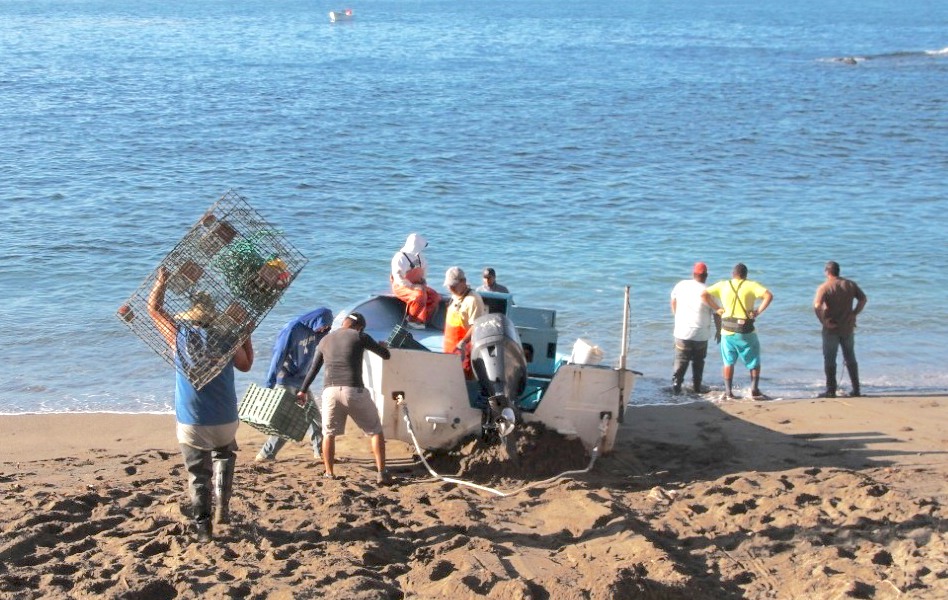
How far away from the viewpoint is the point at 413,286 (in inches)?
436

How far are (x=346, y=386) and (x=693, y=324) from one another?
486 cm

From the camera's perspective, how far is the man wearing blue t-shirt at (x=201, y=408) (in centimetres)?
682

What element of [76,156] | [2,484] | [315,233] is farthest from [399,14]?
[2,484]

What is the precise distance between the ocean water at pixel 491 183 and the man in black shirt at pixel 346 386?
13.3ft

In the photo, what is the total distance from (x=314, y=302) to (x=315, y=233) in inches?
170

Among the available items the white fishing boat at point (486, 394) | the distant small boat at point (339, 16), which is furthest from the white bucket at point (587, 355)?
the distant small boat at point (339, 16)

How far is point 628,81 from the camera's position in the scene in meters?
43.5

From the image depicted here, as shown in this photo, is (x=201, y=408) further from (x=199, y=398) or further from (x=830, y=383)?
(x=830, y=383)

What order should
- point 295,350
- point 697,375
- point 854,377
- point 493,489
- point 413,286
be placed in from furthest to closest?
point 697,375 → point 854,377 → point 413,286 → point 295,350 → point 493,489

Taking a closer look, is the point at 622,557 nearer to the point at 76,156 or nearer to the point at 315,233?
the point at 315,233

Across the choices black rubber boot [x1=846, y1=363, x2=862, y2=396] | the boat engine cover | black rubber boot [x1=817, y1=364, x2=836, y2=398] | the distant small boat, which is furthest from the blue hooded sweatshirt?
the distant small boat

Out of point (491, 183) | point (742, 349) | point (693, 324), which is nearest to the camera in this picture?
point (742, 349)

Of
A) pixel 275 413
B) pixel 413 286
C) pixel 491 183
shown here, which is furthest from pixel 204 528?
pixel 491 183

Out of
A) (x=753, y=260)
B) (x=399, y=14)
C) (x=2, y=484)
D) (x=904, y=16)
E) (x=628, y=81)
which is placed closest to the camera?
(x=2, y=484)
